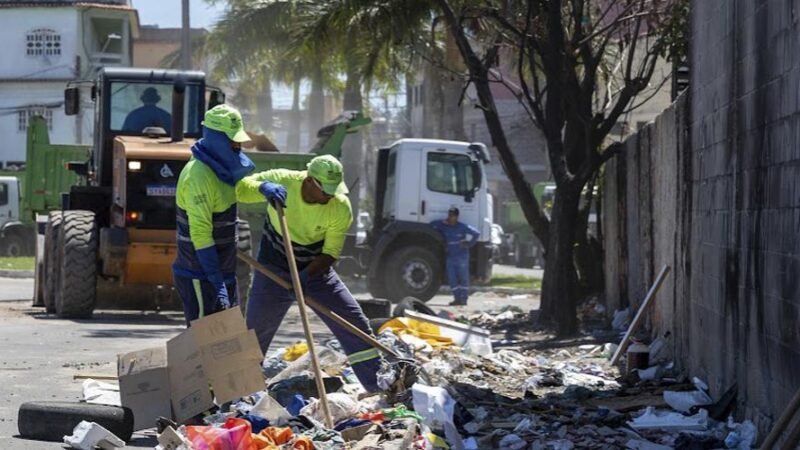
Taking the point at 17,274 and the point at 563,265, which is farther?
the point at 17,274

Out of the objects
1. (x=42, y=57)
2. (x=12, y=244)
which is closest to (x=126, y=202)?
(x=12, y=244)

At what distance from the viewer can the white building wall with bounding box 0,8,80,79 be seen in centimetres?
5484

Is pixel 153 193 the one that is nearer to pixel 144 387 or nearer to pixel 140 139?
pixel 140 139

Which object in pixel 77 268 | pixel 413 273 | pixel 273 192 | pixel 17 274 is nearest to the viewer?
pixel 273 192

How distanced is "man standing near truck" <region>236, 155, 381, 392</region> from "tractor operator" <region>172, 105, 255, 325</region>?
1.32 ft

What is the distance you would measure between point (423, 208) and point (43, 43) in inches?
1392

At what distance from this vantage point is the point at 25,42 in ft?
181

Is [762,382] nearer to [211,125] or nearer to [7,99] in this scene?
[211,125]

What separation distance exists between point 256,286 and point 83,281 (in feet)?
23.8

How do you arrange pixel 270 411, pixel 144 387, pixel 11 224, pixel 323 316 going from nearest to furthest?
1. pixel 270 411
2. pixel 144 387
3. pixel 323 316
4. pixel 11 224

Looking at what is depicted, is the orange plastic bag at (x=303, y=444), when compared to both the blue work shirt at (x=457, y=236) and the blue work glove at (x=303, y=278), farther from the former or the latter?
the blue work shirt at (x=457, y=236)

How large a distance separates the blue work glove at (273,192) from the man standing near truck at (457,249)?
1314cm

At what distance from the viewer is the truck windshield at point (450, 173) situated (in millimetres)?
23469

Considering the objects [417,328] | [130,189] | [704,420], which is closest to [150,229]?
[130,189]
